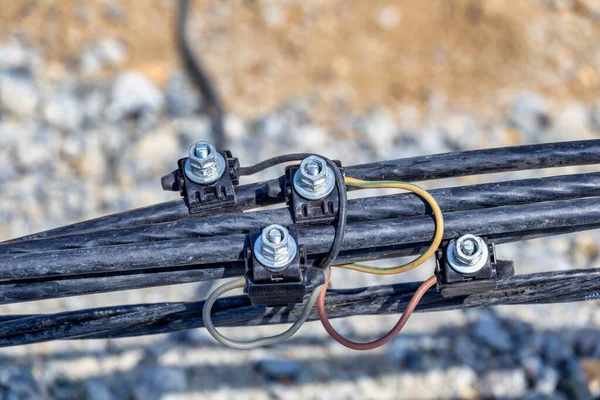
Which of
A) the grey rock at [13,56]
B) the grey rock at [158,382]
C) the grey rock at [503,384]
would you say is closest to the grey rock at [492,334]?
the grey rock at [503,384]

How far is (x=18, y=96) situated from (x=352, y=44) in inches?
85.8

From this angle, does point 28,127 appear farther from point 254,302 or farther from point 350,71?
point 254,302

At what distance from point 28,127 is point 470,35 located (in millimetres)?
2946

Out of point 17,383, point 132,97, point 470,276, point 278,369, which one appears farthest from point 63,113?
point 470,276

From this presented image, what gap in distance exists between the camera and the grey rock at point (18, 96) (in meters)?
4.26

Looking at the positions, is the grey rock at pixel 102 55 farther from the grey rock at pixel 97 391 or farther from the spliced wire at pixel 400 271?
the spliced wire at pixel 400 271

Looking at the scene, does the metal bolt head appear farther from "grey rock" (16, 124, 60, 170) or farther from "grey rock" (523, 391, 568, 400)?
"grey rock" (16, 124, 60, 170)

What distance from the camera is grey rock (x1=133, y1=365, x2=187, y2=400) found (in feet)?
9.76

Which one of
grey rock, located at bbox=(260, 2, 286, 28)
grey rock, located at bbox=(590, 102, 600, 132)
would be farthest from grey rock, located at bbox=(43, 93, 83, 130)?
grey rock, located at bbox=(590, 102, 600, 132)

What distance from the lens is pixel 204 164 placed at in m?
1.70

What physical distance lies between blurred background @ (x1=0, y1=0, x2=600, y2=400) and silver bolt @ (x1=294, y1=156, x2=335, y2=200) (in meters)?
1.64

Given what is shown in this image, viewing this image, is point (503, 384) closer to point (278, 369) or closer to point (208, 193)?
point (278, 369)

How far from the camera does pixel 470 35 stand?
491 centimetres

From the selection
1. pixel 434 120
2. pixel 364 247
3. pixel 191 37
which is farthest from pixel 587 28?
pixel 364 247
